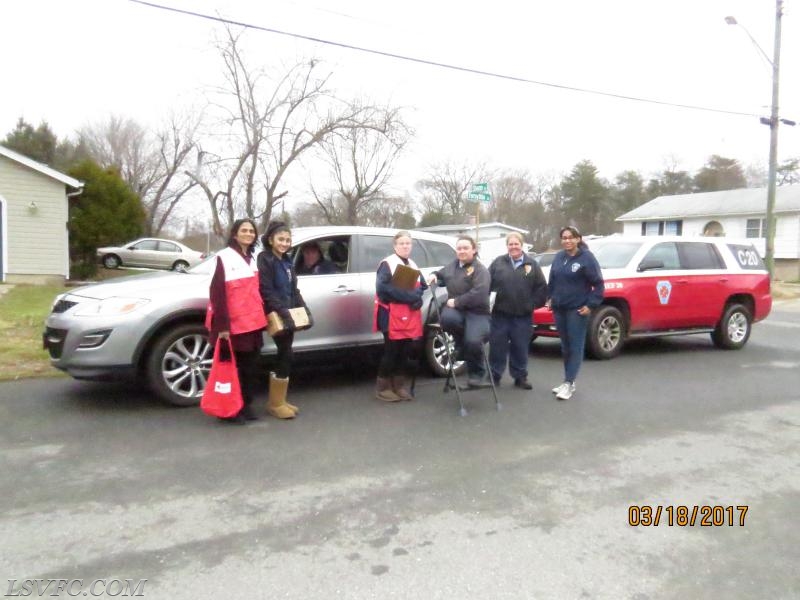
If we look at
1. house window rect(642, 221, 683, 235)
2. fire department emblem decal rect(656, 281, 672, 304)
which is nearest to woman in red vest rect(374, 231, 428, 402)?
fire department emblem decal rect(656, 281, 672, 304)

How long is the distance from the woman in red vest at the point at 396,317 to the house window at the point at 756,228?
31725 mm

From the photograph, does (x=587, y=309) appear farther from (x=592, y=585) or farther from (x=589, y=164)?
(x=589, y=164)

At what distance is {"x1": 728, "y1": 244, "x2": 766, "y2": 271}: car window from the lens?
32.2 feet

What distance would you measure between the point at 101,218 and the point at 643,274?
17.1m

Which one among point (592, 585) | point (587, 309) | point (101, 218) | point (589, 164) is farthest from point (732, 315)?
point (589, 164)

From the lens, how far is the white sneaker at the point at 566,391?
6.30m

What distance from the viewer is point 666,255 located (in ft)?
29.9

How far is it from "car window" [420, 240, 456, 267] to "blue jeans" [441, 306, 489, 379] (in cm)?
118

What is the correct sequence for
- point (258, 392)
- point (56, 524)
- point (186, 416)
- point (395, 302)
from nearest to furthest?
point (56, 524), point (186, 416), point (395, 302), point (258, 392)

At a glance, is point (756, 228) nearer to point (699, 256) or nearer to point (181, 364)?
point (699, 256)

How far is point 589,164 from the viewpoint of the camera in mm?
62156

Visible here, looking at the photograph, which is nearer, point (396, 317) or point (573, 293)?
point (396, 317)

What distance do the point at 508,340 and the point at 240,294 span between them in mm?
2934

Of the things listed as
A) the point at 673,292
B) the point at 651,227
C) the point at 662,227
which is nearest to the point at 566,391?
the point at 673,292
